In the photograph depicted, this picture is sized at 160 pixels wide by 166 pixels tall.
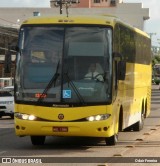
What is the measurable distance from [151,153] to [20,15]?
113 meters

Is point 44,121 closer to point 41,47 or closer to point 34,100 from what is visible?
point 34,100

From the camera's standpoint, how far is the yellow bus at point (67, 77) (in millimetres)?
14547

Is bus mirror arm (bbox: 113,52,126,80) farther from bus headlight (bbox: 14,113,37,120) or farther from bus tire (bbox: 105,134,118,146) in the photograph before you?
bus headlight (bbox: 14,113,37,120)

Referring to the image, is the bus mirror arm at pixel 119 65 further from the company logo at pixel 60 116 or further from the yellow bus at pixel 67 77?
the company logo at pixel 60 116

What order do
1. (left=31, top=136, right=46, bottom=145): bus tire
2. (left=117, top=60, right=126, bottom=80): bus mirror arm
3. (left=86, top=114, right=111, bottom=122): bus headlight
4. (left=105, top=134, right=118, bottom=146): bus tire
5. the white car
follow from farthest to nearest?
the white car, (left=31, top=136, right=46, bottom=145): bus tire, (left=105, top=134, right=118, bottom=146): bus tire, (left=117, top=60, right=126, bottom=80): bus mirror arm, (left=86, top=114, right=111, bottom=122): bus headlight

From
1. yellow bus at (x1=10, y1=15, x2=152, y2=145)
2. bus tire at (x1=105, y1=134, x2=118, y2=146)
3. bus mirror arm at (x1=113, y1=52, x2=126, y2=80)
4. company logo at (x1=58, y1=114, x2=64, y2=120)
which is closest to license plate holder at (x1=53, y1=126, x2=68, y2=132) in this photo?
yellow bus at (x1=10, y1=15, x2=152, y2=145)

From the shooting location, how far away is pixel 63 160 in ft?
42.2

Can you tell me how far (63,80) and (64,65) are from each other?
372 millimetres

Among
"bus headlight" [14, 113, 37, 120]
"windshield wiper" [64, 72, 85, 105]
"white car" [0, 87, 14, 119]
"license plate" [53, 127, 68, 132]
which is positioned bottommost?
"white car" [0, 87, 14, 119]

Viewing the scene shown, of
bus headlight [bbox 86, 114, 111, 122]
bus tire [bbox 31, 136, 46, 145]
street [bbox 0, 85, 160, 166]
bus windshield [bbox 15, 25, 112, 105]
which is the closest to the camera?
street [bbox 0, 85, 160, 166]

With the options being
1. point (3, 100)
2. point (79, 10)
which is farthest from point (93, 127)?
point (79, 10)

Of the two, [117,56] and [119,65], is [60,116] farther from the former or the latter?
[119,65]

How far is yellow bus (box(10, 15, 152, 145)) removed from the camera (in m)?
14.5

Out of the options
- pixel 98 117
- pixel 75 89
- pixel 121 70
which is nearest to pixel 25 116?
pixel 75 89
